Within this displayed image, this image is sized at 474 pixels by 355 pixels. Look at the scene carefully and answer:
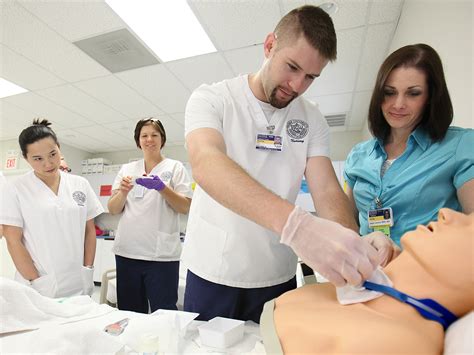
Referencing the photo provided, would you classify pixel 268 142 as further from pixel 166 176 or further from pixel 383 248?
pixel 166 176

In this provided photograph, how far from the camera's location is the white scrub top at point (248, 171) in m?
1.13

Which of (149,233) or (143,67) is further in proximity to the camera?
(143,67)

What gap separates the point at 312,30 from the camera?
1.04 m

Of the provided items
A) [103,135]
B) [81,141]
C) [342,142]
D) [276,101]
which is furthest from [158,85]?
[342,142]

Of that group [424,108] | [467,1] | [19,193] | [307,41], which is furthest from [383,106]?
[19,193]

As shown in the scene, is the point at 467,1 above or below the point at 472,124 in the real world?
above

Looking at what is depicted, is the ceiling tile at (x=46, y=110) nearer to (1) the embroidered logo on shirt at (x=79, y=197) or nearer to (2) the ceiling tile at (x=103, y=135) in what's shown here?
(2) the ceiling tile at (x=103, y=135)

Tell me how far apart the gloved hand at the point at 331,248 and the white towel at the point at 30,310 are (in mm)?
898

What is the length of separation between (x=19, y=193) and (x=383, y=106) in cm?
201

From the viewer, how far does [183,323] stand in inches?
37.3

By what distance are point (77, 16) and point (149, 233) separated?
1.92m

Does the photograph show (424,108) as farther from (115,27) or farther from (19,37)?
(19,37)

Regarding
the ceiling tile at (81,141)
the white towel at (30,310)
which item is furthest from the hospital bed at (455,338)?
the ceiling tile at (81,141)

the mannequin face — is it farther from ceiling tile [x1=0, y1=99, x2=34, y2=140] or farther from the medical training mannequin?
ceiling tile [x1=0, y1=99, x2=34, y2=140]
